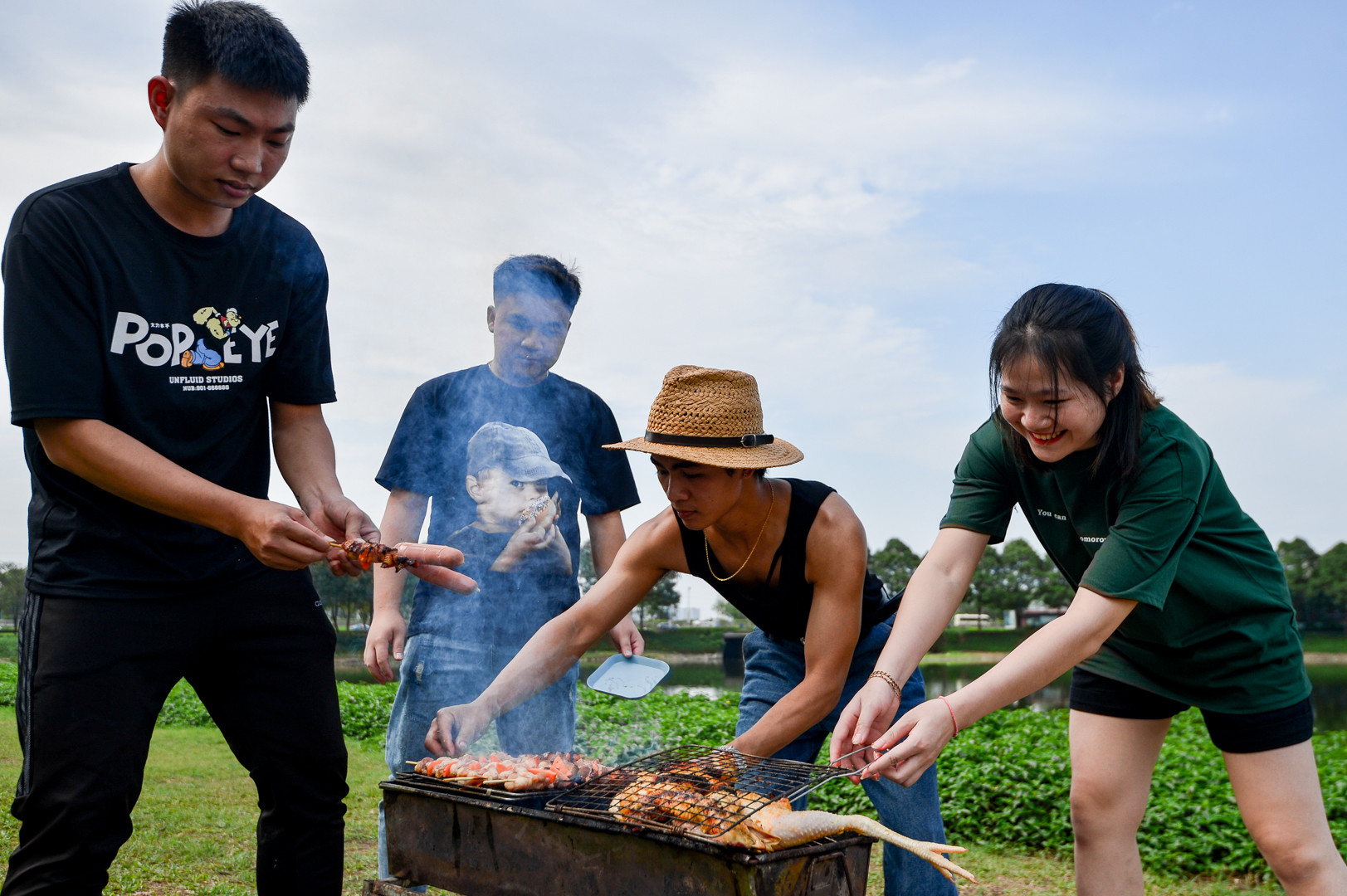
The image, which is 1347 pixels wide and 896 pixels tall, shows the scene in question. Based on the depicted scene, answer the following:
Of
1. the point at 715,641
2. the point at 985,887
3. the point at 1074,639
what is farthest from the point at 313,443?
the point at 715,641

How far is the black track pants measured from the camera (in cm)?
243

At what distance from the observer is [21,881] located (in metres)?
2.36

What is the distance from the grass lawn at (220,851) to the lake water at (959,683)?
1.11 m

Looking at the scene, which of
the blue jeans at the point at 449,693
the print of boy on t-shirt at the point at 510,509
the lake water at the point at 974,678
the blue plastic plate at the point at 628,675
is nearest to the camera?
the blue plastic plate at the point at 628,675

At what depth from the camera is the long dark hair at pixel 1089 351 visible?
2.68 metres

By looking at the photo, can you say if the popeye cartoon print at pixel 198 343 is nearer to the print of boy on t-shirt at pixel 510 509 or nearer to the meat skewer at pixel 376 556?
the meat skewer at pixel 376 556

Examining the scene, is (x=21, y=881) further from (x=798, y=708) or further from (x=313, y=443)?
(x=798, y=708)

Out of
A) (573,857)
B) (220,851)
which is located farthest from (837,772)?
(220,851)

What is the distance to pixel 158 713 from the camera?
104 inches

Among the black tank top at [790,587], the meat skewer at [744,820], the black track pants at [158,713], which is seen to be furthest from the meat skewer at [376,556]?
the black tank top at [790,587]

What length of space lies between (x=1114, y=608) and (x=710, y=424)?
1301 mm

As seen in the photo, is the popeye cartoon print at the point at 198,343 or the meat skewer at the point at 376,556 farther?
the popeye cartoon print at the point at 198,343

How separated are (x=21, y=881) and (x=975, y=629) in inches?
1179

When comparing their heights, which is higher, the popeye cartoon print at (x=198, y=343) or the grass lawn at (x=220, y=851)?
the popeye cartoon print at (x=198, y=343)
